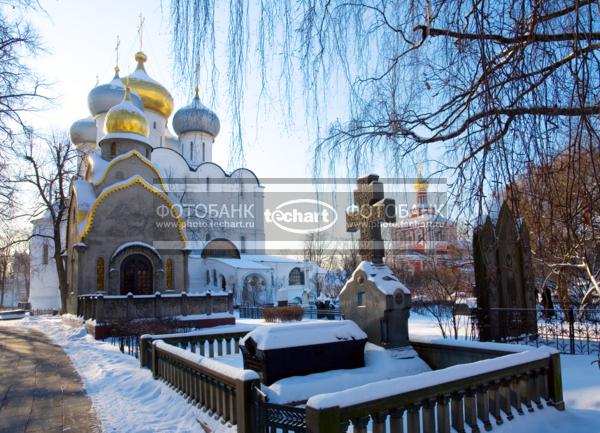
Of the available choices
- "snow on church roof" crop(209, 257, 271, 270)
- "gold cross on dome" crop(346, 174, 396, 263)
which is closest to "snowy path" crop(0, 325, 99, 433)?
"gold cross on dome" crop(346, 174, 396, 263)

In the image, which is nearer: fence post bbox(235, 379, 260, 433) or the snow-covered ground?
fence post bbox(235, 379, 260, 433)

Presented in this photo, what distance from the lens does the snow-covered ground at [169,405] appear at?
5.09 metres

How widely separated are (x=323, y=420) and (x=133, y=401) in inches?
191

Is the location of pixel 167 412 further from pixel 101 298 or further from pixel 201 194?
pixel 201 194

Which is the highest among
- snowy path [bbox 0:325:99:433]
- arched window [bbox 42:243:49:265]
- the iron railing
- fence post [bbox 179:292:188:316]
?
arched window [bbox 42:243:49:265]

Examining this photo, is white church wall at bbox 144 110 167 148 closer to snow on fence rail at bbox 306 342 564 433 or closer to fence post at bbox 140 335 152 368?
fence post at bbox 140 335 152 368

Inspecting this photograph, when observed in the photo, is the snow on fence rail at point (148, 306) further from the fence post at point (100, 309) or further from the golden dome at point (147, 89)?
the golden dome at point (147, 89)

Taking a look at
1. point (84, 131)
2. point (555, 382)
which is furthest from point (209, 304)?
point (84, 131)

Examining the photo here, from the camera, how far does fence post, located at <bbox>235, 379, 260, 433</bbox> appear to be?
4.38m

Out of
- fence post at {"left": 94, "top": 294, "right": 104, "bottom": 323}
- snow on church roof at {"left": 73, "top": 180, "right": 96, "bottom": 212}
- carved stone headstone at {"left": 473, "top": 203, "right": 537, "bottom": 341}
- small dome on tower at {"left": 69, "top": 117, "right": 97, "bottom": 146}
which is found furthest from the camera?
small dome on tower at {"left": 69, "top": 117, "right": 97, "bottom": 146}

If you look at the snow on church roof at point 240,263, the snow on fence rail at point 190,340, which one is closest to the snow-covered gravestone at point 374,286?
the snow on fence rail at point 190,340

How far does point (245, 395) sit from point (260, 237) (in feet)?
134

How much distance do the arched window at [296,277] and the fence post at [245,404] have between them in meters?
37.7

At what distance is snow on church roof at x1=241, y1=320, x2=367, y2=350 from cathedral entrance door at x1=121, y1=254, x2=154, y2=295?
1651cm
